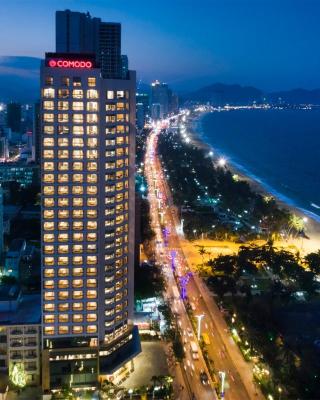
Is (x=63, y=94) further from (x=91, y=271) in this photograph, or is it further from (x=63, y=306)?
(x=63, y=306)

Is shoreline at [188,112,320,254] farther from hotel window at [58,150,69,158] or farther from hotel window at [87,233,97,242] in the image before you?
hotel window at [58,150,69,158]

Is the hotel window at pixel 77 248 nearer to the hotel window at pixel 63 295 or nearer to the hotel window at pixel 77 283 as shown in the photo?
the hotel window at pixel 77 283

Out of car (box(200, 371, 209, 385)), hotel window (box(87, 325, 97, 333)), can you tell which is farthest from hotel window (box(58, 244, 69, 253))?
car (box(200, 371, 209, 385))

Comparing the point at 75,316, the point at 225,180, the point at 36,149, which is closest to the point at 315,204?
the point at 225,180

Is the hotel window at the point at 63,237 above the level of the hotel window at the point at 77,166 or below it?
below

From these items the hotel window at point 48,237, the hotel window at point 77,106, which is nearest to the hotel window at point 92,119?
the hotel window at point 77,106

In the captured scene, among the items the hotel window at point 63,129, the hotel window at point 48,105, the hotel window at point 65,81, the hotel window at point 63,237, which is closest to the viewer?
the hotel window at point 65,81
